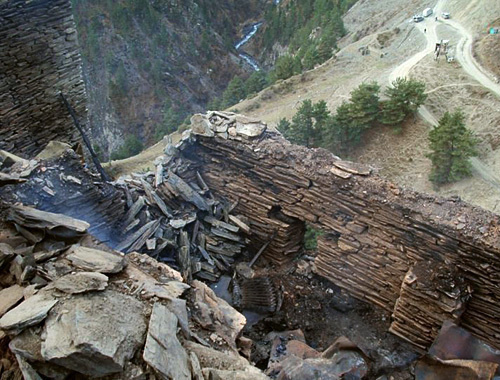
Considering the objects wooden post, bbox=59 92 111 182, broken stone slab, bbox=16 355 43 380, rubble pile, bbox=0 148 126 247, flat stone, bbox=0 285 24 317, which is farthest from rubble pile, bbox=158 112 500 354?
broken stone slab, bbox=16 355 43 380

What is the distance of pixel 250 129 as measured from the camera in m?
8.61

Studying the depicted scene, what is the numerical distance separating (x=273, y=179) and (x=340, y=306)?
2.79m

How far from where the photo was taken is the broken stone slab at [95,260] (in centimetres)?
448

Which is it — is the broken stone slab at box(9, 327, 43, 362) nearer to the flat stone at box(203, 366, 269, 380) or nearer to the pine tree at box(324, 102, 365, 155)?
the flat stone at box(203, 366, 269, 380)

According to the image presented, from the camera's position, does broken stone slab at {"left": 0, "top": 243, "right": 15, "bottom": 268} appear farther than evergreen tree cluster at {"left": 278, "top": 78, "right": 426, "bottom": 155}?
No

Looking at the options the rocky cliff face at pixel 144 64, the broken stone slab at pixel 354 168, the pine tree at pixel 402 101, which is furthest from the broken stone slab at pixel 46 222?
the rocky cliff face at pixel 144 64

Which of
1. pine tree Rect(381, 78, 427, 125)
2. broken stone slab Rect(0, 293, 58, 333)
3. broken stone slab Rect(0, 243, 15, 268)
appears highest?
broken stone slab Rect(0, 243, 15, 268)

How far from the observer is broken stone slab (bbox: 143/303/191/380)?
3.51m

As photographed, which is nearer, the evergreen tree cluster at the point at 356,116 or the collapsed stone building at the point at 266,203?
the collapsed stone building at the point at 266,203

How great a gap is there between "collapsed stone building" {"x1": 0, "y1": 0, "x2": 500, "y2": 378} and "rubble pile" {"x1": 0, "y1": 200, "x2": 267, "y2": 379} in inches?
26.4

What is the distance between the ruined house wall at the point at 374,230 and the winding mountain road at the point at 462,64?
13991 mm

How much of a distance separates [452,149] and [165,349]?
19085 millimetres

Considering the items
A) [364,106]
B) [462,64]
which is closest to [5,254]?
[364,106]

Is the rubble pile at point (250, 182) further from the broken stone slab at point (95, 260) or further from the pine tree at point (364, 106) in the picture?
the pine tree at point (364, 106)
